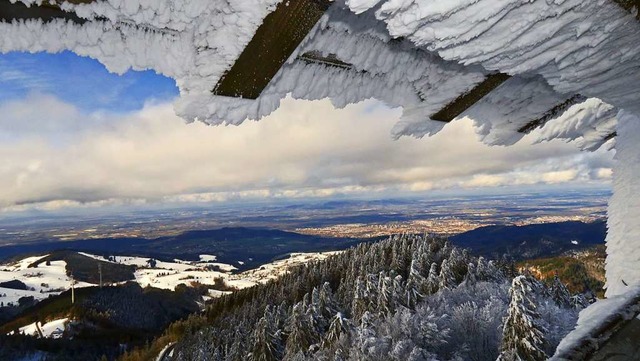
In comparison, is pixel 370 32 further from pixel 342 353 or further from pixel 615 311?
pixel 342 353

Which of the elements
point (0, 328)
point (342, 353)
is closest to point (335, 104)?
point (342, 353)

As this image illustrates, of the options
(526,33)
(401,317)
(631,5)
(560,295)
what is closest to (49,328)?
(401,317)

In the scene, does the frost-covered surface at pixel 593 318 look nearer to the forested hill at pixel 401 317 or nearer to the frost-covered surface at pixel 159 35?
the frost-covered surface at pixel 159 35

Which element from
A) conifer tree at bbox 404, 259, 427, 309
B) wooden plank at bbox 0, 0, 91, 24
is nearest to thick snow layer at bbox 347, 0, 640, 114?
wooden plank at bbox 0, 0, 91, 24

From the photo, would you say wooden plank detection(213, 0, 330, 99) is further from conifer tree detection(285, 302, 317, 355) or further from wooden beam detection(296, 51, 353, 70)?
conifer tree detection(285, 302, 317, 355)

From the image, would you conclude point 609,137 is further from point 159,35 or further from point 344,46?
point 159,35

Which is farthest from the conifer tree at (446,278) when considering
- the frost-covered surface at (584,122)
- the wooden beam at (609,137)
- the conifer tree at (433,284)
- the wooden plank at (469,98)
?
the wooden plank at (469,98)
